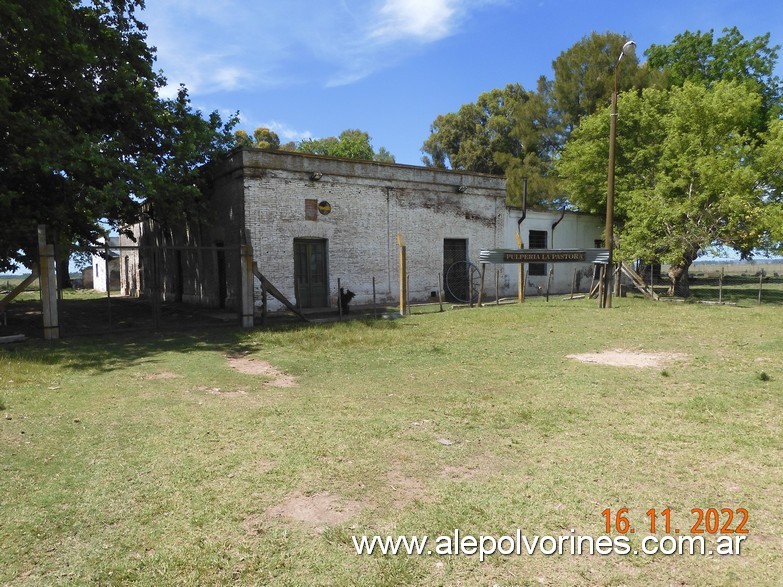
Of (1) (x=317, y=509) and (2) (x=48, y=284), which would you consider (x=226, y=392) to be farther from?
(2) (x=48, y=284)

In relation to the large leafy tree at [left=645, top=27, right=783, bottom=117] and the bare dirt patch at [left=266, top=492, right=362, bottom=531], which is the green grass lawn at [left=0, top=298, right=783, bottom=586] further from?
the large leafy tree at [left=645, top=27, right=783, bottom=117]

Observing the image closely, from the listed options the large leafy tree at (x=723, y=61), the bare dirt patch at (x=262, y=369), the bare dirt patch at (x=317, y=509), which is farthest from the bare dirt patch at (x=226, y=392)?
the large leafy tree at (x=723, y=61)

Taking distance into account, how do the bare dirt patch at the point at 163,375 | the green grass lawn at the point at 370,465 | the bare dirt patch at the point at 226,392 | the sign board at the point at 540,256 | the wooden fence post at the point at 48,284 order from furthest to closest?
the sign board at the point at 540,256
the wooden fence post at the point at 48,284
the bare dirt patch at the point at 163,375
the bare dirt patch at the point at 226,392
the green grass lawn at the point at 370,465

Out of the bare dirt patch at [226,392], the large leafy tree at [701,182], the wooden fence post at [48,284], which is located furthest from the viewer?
the large leafy tree at [701,182]

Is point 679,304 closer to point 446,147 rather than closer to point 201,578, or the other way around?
point 201,578

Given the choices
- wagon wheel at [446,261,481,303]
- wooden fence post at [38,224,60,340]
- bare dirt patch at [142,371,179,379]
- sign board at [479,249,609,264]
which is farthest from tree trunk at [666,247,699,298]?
wooden fence post at [38,224,60,340]

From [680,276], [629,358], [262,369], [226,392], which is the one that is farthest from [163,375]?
[680,276]

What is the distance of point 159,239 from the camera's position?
74.3ft

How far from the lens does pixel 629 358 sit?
840 cm

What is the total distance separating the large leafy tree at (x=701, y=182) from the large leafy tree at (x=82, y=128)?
1630cm

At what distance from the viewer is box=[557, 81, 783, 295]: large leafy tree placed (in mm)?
17562

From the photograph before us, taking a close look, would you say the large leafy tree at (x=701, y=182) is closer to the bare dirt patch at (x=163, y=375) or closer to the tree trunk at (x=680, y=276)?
the tree trunk at (x=680, y=276)

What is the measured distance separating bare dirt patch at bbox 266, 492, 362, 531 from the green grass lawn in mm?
16

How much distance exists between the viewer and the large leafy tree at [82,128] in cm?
1088
